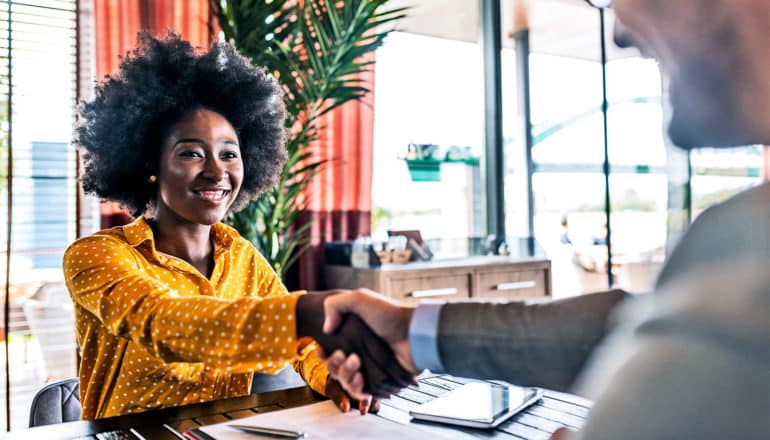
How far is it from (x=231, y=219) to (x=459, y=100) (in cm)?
232

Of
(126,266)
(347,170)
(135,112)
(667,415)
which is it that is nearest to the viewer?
(667,415)

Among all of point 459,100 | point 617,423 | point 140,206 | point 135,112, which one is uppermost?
point 459,100

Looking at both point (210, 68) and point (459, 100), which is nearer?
point (210, 68)

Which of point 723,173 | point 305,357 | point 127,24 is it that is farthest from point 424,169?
point 723,173

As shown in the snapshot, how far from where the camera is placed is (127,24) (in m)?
3.18

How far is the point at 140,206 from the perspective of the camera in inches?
75.2

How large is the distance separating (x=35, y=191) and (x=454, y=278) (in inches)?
86.8

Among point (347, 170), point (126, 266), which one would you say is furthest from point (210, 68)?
point (347, 170)

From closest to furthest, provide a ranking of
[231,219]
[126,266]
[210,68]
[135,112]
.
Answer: [126,266], [135,112], [210,68], [231,219]

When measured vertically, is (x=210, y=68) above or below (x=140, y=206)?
above

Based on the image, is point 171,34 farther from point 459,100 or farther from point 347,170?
point 459,100

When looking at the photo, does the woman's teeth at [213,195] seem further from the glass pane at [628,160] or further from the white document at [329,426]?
the glass pane at [628,160]

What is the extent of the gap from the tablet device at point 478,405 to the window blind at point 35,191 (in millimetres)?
2580

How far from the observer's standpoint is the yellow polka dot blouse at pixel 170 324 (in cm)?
103
